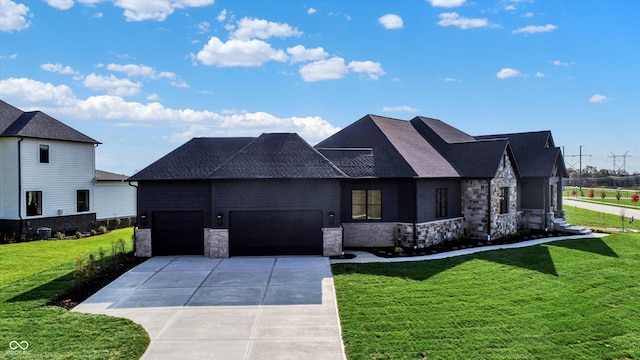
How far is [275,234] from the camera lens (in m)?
17.2

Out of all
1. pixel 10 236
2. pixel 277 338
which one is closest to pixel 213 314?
pixel 277 338

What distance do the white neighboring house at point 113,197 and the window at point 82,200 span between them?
67 centimetres

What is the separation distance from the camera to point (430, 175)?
745 inches

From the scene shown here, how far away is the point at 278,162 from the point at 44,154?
54.3ft

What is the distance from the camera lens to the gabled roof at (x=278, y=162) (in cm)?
1683

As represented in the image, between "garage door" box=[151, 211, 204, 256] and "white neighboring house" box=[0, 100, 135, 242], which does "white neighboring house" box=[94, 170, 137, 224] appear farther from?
"garage door" box=[151, 211, 204, 256]

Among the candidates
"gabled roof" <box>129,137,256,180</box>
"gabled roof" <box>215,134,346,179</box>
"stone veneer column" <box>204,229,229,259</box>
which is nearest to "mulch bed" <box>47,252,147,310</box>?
"stone veneer column" <box>204,229,229,259</box>

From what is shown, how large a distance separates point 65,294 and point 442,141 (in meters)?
20.3

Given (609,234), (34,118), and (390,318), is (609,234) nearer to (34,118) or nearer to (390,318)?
(390,318)

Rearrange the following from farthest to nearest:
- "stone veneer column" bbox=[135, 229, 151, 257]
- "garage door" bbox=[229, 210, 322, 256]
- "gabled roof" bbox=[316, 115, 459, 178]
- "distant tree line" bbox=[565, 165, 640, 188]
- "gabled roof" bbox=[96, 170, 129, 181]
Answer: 1. "distant tree line" bbox=[565, 165, 640, 188]
2. "gabled roof" bbox=[96, 170, 129, 181]
3. "gabled roof" bbox=[316, 115, 459, 178]
4. "stone veneer column" bbox=[135, 229, 151, 257]
5. "garage door" bbox=[229, 210, 322, 256]

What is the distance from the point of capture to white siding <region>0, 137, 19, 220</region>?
23016mm

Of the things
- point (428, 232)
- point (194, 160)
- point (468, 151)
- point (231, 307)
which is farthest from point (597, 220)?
point (231, 307)

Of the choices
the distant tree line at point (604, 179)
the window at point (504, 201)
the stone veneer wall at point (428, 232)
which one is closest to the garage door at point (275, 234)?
the stone veneer wall at point (428, 232)

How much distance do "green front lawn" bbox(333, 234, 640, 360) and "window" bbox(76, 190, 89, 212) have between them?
2016 cm
